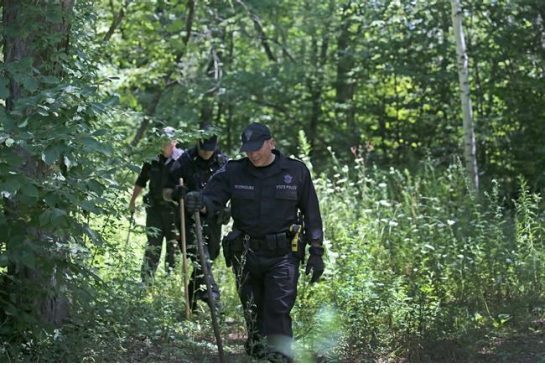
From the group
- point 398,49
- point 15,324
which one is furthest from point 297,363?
point 398,49

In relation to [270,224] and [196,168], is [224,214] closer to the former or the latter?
[270,224]

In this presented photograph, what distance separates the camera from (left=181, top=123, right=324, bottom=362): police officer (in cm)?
601

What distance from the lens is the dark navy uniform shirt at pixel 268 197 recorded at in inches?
237

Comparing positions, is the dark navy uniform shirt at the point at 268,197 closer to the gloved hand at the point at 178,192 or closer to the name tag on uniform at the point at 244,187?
the name tag on uniform at the point at 244,187

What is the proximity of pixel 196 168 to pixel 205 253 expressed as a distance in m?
0.92

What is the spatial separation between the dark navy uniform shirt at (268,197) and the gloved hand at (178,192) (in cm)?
143

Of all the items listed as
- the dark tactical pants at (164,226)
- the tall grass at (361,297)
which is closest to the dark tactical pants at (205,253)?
the tall grass at (361,297)

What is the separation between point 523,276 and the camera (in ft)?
24.2

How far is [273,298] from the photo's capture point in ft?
19.8

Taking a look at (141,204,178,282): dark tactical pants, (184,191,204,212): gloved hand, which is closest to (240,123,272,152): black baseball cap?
(184,191,204,212): gloved hand

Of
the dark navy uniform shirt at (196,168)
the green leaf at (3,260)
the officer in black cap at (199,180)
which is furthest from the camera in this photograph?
the dark navy uniform shirt at (196,168)

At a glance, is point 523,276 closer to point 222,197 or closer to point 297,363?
point 297,363

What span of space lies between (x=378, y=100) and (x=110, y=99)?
495 inches

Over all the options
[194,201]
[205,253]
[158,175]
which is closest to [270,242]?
[194,201]
